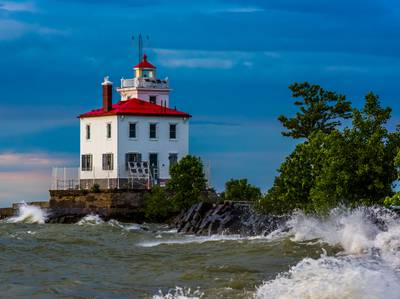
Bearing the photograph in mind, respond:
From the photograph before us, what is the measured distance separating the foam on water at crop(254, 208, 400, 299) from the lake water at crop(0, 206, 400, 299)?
26 millimetres

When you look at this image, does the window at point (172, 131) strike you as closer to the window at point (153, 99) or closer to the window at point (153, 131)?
the window at point (153, 131)

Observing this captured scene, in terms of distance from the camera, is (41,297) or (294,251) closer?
(41,297)

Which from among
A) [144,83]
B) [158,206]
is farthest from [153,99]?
[158,206]

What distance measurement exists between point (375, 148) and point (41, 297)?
19.5 meters

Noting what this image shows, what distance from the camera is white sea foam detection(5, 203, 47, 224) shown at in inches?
2923

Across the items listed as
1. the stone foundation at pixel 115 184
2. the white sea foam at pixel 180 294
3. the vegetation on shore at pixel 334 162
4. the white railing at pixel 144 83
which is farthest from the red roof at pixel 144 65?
the white sea foam at pixel 180 294

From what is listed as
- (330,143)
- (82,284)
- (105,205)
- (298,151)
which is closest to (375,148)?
(330,143)

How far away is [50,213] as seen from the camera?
74250 millimetres

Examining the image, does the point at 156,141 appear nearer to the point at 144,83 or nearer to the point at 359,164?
the point at 144,83

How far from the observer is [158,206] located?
6994cm

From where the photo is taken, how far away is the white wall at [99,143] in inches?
3009

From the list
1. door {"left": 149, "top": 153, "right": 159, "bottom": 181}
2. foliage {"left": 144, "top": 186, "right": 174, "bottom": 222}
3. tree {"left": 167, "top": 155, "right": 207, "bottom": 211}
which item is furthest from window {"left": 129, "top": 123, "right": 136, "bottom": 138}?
tree {"left": 167, "top": 155, "right": 207, "bottom": 211}

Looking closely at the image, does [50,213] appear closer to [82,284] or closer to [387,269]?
Answer: [82,284]

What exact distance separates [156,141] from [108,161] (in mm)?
3698
